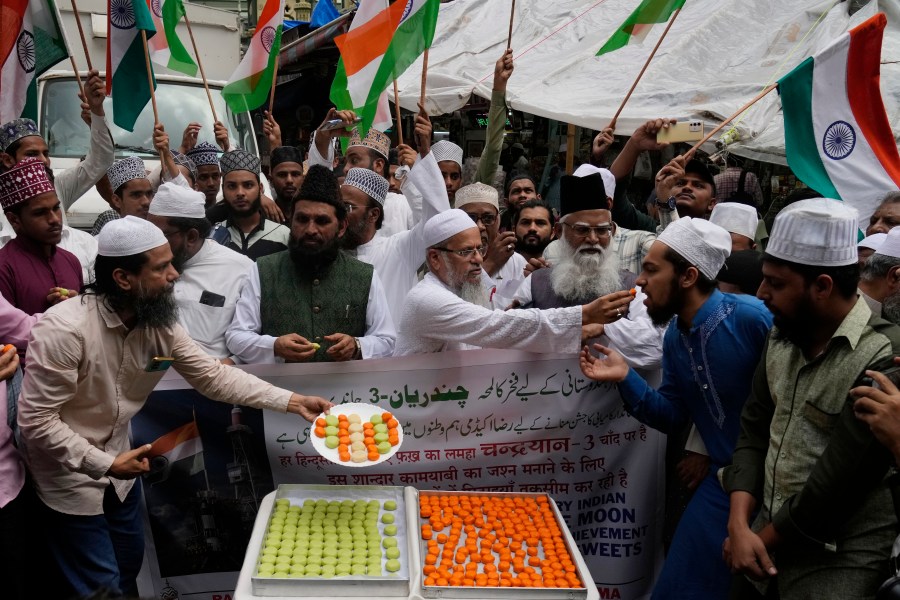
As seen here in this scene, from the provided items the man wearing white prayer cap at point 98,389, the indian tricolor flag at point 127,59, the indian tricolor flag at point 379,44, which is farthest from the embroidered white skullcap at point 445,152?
the man wearing white prayer cap at point 98,389

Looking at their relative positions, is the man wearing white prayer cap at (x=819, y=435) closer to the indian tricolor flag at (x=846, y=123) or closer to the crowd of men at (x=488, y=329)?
the crowd of men at (x=488, y=329)

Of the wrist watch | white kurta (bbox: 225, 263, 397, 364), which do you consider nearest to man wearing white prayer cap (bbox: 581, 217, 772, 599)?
white kurta (bbox: 225, 263, 397, 364)

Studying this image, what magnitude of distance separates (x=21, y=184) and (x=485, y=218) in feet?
9.01

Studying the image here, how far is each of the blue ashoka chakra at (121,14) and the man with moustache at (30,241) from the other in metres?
2.01

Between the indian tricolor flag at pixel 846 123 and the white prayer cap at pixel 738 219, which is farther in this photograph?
the white prayer cap at pixel 738 219

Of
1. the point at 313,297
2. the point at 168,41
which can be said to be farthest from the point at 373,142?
the point at 313,297

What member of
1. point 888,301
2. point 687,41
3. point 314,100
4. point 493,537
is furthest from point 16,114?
point 314,100

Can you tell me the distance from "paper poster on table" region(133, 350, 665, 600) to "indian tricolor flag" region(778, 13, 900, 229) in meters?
1.93

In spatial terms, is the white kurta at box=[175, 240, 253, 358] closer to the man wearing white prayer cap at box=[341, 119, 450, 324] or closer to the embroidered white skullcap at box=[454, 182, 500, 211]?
the man wearing white prayer cap at box=[341, 119, 450, 324]

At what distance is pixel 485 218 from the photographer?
5.21 meters

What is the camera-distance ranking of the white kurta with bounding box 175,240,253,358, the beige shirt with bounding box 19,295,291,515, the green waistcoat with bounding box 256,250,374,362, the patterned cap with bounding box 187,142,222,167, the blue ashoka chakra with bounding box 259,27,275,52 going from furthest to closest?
the patterned cap with bounding box 187,142,222,167
the blue ashoka chakra with bounding box 259,27,275,52
the white kurta with bounding box 175,240,253,358
the green waistcoat with bounding box 256,250,374,362
the beige shirt with bounding box 19,295,291,515

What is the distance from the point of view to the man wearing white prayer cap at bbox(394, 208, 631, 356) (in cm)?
347

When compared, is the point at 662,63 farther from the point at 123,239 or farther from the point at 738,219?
the point at 123,239

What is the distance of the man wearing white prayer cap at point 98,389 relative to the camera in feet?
9.68
